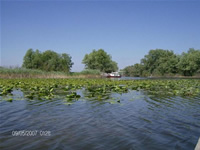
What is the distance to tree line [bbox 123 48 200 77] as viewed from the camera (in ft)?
215

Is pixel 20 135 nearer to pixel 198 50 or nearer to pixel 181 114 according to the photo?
pixel 181 114

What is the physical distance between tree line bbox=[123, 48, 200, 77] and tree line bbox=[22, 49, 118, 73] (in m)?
25.2

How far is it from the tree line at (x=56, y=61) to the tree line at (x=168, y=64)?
25.2 metres

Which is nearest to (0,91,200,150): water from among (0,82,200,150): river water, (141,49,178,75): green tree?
(0,82,200,150): river water

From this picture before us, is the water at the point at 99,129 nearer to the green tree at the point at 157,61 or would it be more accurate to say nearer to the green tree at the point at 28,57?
the green tree at the point at 28,57

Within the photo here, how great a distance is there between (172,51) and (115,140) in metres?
101

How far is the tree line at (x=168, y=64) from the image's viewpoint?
6550cm

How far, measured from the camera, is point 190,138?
418 centimetres

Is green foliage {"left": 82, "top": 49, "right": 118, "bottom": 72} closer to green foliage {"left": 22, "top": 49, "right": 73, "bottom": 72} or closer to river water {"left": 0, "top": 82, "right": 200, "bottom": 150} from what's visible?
green foliage {"left": 22, "top": 49, "right": 73, "bottom": 72}

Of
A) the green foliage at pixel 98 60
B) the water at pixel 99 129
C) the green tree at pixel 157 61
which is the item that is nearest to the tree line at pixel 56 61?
the green foliage at pixel 98 60

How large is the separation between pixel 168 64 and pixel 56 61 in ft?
155

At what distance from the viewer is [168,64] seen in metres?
80.1

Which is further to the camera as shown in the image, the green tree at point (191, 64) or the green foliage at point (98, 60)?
the green foliage at point (98, 60)

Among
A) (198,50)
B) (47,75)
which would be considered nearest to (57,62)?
(47,75)
